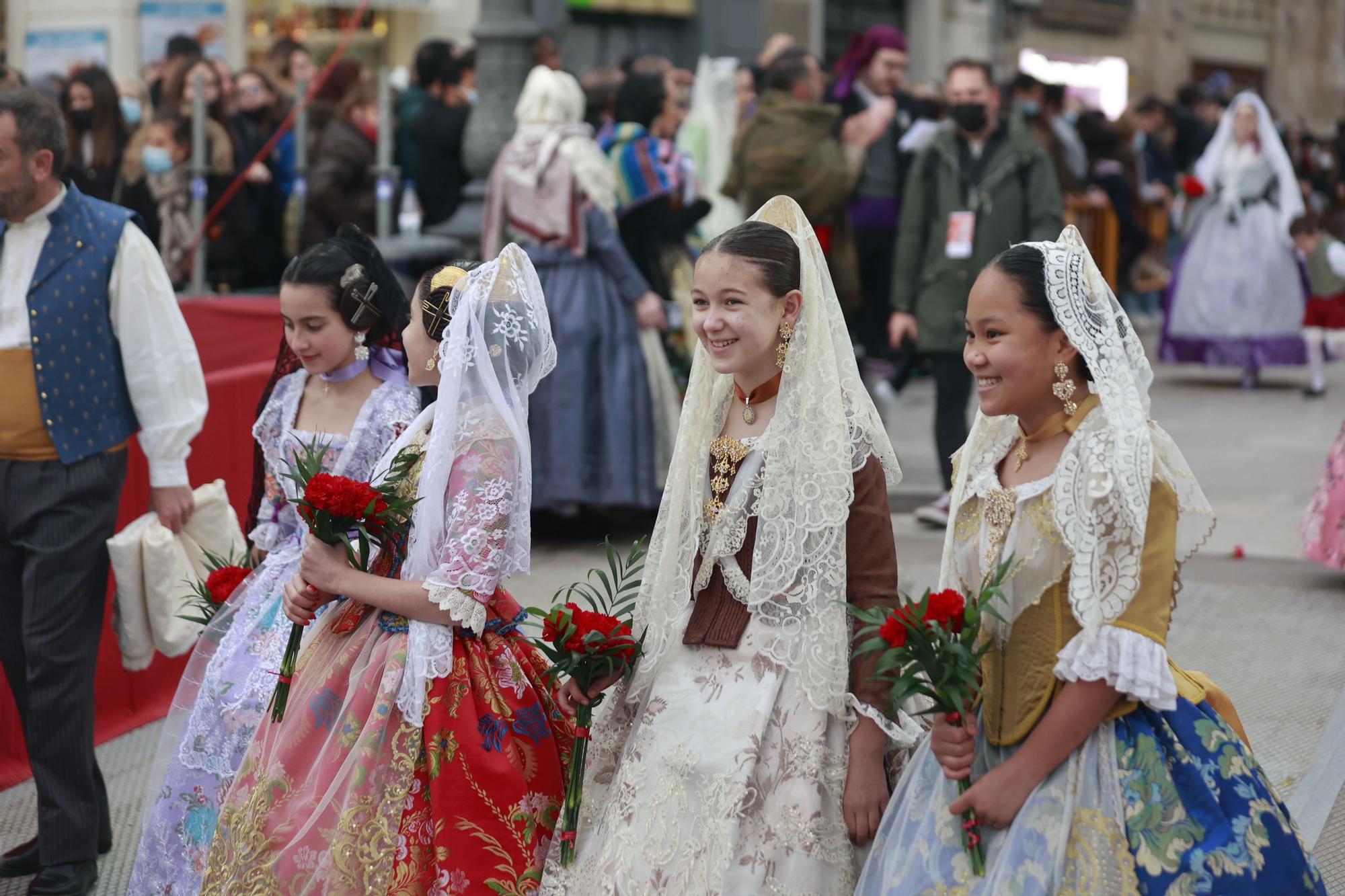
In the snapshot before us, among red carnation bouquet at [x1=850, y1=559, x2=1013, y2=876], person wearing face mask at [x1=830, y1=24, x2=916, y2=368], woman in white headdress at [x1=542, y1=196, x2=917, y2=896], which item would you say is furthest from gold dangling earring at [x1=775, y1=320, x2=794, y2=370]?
person wearing face mask at [x1=830, y1=24, x2=916, y2=368]

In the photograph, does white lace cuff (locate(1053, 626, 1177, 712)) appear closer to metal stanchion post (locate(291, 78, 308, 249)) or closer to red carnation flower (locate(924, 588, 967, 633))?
red carnation flower (locate(924, 588, 967, 633))

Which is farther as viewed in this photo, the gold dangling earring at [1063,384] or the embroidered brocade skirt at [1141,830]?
the gold dangling earring at [1063,384]

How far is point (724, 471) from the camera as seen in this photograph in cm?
332

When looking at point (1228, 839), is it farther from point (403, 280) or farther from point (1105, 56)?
point (1105, 56)

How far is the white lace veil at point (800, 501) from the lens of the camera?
125 inches

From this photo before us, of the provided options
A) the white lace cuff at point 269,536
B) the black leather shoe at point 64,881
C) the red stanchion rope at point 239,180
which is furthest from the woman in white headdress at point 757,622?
the red stanchion rope at point 239,180

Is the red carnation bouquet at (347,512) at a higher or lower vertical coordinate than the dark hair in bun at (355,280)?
lower

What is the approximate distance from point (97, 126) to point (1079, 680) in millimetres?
7536

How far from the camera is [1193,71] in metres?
28.2

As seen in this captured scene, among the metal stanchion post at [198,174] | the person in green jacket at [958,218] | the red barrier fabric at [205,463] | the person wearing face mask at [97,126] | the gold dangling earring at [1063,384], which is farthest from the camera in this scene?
the metal stanchion post at [198,174]

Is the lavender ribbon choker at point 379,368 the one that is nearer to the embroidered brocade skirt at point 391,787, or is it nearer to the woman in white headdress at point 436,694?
the woman in white headdress at point 436,694

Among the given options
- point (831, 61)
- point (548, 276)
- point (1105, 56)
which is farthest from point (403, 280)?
point (1105, 56)

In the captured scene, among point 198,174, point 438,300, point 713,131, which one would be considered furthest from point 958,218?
point 198,174

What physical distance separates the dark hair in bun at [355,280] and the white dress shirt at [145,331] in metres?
0.48
